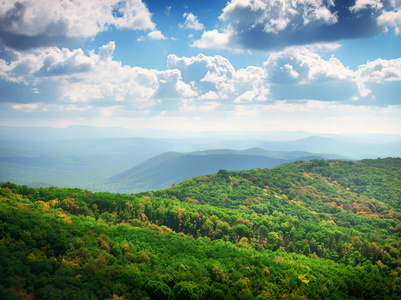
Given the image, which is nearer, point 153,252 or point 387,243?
point 153,252

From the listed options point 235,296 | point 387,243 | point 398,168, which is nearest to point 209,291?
point 235,296

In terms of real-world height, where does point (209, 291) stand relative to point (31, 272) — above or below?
below

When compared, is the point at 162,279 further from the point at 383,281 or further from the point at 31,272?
the point at 383,281

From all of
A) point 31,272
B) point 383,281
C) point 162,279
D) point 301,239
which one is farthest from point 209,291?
point 301,239

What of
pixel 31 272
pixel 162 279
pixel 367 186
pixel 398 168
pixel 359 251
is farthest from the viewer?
pixel 398 168

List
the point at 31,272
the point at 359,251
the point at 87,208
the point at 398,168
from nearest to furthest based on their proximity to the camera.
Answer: the point at 31,272 < the point at 359,251 < the point at 87,208 < the point at 398,168

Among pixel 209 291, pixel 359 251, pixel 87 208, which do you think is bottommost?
pixel 359 251
